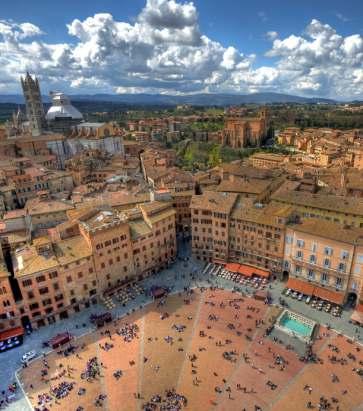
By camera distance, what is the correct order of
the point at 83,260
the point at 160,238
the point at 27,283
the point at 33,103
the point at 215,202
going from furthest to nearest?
1. the point at 33,103
2. the point at 215,202
3. the point at 160,238
4. the point at 83,260
5. the point at 27,283

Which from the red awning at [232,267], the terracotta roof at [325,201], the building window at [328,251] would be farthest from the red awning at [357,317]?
the red awning at [232,267]

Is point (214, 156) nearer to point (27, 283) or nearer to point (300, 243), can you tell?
point (300, 243)

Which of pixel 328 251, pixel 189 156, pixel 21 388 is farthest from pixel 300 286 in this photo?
pixel 189 156

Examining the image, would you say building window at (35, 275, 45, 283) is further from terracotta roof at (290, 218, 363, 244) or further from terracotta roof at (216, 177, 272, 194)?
terracotta roof at (216, 177, 272, 194)

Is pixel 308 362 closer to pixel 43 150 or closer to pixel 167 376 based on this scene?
pixel 167 376

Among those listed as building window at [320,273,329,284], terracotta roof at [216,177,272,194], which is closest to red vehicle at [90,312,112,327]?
building window at [320,273,329,284]
